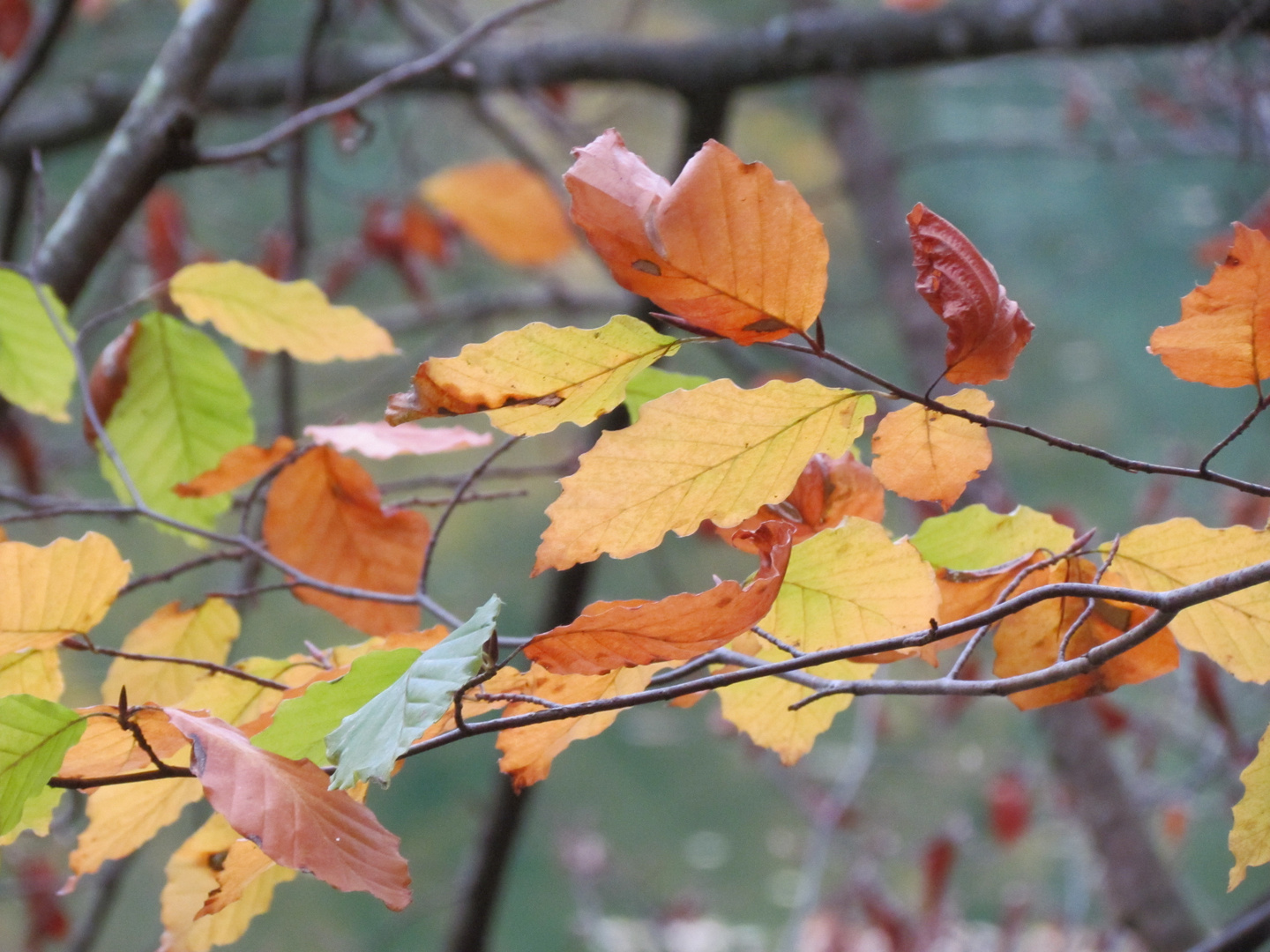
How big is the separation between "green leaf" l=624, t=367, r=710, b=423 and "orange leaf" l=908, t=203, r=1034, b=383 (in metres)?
0.06

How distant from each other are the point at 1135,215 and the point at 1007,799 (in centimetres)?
108

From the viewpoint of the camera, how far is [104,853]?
7.2 inches

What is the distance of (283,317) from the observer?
238 millimetres

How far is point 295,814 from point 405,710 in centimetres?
2

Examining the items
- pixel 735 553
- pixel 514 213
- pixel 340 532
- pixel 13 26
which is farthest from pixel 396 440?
pixel 735 553

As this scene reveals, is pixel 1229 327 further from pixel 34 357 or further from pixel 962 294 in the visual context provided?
pixel 34 357

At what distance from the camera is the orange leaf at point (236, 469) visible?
0.74ft

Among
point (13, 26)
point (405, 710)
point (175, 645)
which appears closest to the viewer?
point (405, 710)

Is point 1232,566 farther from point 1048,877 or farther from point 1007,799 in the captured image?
point 1048,877

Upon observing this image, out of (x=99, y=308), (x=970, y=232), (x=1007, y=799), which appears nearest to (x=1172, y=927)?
(x=1007, y=799)

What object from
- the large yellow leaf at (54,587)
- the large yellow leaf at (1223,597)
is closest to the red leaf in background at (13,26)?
the large yellow leaf at (54,587)

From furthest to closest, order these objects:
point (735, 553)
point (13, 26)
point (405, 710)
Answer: point (735, 553)
point (13, 26)
point (405, 710)

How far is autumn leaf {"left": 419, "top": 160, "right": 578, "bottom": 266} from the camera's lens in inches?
32.0

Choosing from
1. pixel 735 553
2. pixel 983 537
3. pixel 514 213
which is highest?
pixel 983 537
